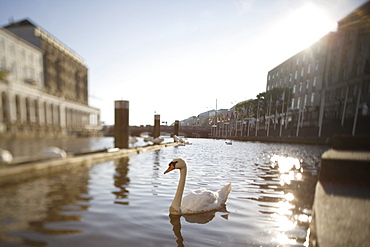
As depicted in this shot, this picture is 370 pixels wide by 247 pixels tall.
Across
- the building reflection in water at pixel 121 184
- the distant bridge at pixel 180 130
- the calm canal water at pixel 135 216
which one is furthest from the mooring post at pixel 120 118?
the distant bridge at pixel 180 130

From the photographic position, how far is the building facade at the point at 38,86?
5.43 m

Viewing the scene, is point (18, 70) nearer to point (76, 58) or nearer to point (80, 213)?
point (76, 58)

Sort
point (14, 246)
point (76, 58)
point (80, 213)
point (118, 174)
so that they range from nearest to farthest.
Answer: point (14, 246)
point (80, 213)
point (118, 174)
point (76, 58)

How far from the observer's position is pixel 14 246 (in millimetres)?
2746

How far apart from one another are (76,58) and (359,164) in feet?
34.3

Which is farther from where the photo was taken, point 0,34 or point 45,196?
point 0,34

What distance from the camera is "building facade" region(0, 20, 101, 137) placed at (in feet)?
17.8

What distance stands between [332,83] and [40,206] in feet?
142

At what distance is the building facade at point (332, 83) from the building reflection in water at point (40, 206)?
13418 millimetres

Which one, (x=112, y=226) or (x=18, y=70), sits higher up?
(x=18, y=70)

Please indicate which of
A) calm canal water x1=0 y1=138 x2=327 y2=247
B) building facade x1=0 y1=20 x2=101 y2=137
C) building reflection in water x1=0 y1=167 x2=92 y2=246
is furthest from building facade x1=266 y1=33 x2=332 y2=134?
building reflection in water x1=0 y1=167 x2=92 y2=246

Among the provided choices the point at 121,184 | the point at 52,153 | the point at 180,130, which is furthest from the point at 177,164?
the point at 180,130

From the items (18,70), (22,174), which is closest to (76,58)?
(18,70)

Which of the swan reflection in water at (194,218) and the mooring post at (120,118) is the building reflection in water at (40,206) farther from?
the mooring post at (120,118)
